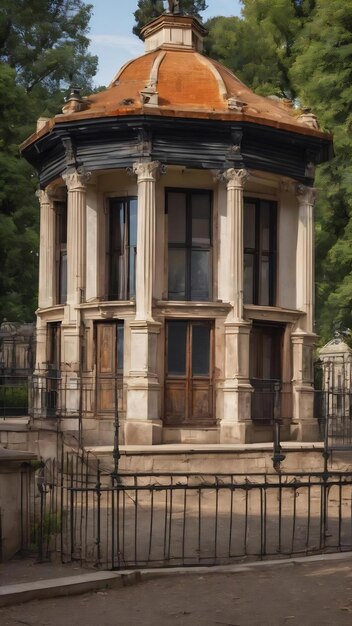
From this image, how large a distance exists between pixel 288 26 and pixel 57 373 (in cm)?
2581

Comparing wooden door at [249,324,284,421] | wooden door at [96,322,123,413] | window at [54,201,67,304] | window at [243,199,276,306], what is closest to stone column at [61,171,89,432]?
wooden door at [96,322,123,413]

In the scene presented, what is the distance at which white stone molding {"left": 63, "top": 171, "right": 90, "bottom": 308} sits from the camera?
22.9 metres

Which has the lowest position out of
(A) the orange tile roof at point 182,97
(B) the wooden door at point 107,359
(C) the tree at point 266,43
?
(B) the wooden door at point 107,359

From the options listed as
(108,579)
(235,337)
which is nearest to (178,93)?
(235,337)

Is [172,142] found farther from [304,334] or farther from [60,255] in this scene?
[304,334]

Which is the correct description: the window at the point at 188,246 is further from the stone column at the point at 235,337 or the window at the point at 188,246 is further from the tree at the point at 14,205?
the tree at the point at 14,205

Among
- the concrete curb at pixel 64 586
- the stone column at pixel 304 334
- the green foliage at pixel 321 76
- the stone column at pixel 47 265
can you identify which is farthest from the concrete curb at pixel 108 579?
the green foliage at pixel 321 76

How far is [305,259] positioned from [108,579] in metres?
14.2

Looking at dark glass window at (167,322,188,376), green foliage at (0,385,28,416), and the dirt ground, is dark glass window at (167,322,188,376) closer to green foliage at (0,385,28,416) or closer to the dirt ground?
green foliage at (0,385,28,416)

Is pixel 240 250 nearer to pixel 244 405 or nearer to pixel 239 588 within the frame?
pixel 244 405

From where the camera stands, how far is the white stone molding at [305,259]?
24.1 meters

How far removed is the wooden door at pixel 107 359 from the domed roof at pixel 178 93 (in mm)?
4481

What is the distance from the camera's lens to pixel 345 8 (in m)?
34.4

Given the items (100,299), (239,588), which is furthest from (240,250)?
(239,588)
